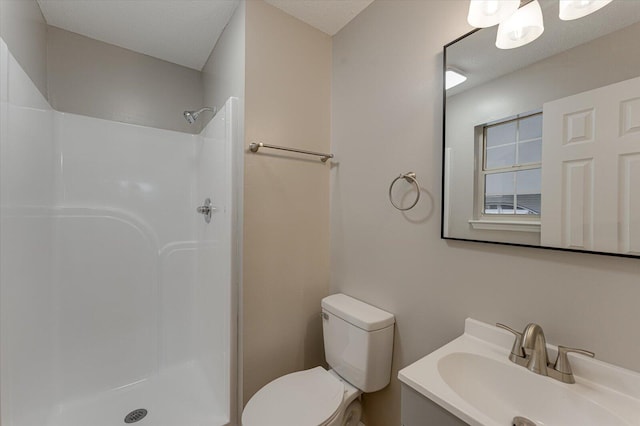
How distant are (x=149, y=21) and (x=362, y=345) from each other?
2244 mm

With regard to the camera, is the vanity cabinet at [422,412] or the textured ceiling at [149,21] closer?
the vanity cabinet at [422,412]

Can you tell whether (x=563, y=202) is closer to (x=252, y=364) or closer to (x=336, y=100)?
(x=336, y=100)

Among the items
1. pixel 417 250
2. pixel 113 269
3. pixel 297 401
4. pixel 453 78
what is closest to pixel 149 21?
pixel 113 269

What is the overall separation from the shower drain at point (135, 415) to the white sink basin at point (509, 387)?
1725 mm

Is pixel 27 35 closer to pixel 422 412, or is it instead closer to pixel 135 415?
pixel 135 415

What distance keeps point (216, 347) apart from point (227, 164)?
1095 mm

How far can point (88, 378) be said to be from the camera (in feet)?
5.66

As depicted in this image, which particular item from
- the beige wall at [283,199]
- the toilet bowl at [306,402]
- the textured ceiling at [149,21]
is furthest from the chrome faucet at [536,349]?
the textured ceiling at [149,21]

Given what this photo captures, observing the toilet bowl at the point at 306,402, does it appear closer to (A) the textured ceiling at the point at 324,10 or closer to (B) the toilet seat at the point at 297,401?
(B) the toilet seat at the point at 297,401

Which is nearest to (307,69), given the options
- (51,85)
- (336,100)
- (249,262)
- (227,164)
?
(336,100)

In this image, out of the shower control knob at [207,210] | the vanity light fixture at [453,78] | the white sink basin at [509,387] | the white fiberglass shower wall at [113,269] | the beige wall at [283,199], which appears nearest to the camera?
the white sink basin at [509,387]

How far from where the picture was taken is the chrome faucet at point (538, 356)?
0.77 m

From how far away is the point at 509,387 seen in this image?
0.84 metres

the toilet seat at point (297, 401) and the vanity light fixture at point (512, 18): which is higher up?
the vanity light fixture at point (512, 18)
